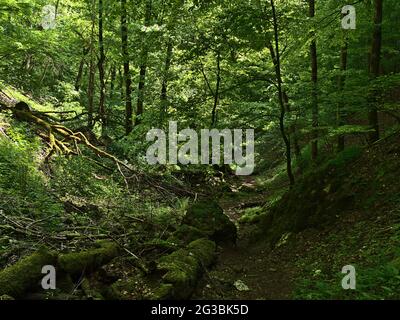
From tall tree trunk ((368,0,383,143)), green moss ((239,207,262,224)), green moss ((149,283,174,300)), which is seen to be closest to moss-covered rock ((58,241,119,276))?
green moss ((149,283,174,300))

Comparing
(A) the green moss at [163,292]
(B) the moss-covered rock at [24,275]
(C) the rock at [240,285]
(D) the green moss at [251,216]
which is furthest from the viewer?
(D) the green moss at [251,216]

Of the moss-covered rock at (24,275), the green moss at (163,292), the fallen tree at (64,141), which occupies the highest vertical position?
the fallen tree at (64,141)

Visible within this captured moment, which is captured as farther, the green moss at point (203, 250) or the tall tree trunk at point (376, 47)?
the tall tree trunk at point (376, 47)

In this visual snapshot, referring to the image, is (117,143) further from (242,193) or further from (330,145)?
(330,145)

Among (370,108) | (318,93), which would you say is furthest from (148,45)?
(370,108)

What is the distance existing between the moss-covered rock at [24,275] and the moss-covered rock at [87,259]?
0.27 meters

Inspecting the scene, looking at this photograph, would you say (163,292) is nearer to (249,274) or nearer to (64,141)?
(249,274)

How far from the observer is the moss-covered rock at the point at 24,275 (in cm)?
536

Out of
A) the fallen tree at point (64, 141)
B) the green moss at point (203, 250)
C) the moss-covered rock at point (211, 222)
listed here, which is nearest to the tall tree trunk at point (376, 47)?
the moss-covered rock at point (211, 222)

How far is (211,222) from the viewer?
10039 millimetres

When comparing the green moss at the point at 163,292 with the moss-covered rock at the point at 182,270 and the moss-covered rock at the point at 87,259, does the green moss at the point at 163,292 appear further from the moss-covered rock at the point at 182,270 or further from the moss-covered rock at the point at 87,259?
the moss-covered rock at the point at 87,259

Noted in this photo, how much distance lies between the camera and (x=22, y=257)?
21.0ft
